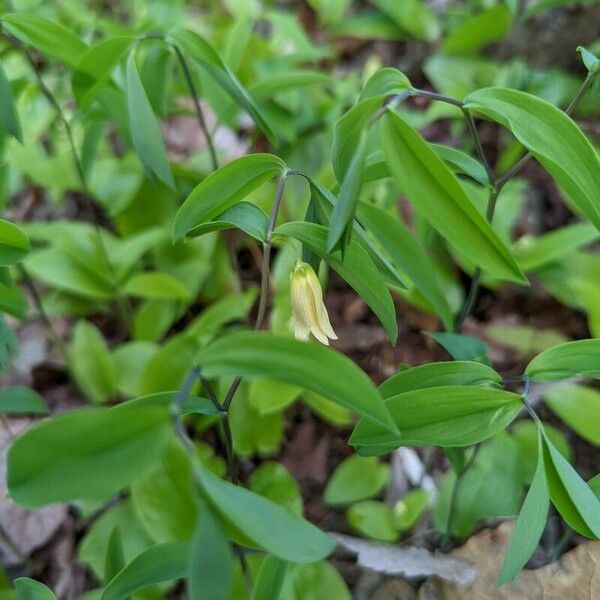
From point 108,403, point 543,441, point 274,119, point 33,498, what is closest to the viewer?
point 33,498

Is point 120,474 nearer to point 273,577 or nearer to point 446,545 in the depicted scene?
point 273,577

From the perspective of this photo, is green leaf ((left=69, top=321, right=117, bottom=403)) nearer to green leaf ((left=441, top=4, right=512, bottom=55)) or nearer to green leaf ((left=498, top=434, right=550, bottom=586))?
green leaf ((left=498, top=434, right=550, bottom=586))

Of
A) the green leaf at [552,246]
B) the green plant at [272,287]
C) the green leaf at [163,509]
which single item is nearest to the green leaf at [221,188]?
the green plant at [272,287]

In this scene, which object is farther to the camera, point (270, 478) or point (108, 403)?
point (108, 403)

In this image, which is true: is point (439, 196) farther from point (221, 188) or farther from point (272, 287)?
point (272, 287)

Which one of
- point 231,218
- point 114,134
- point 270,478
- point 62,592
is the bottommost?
point 62,592

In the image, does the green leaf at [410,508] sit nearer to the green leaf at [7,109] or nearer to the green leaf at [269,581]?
the green leaf at [269,581]

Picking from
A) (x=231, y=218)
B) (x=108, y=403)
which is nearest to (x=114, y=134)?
(x=108, y=403)
